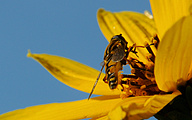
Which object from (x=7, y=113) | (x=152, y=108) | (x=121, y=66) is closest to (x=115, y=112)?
(x=152, y=108)

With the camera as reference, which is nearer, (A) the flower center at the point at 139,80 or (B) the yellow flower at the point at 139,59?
(B) the yellow flower at the point at 139,59

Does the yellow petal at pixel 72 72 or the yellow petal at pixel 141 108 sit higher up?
the yellow petal at pixel 72 72

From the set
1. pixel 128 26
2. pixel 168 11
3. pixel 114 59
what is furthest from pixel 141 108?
pixel 128 26

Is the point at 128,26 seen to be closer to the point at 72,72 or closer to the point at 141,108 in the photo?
the point at 72,72

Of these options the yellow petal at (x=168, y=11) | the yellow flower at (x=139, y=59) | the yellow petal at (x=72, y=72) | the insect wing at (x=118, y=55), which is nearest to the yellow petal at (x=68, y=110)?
the yellow flower at (x=139, y=59)

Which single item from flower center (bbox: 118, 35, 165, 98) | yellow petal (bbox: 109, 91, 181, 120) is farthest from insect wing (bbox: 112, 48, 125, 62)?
yellow petal (bbox: 109, 91, 181, 120)

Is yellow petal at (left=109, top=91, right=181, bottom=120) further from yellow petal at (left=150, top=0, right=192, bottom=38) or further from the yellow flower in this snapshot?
yellow petal at (left=150, top=0, right=192, bottom=38)

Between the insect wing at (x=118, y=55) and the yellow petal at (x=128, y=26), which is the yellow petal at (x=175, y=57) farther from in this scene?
the yellow petal at (x=128, y=26)

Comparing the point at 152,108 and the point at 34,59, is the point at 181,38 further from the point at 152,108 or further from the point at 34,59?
the point at 34,59
